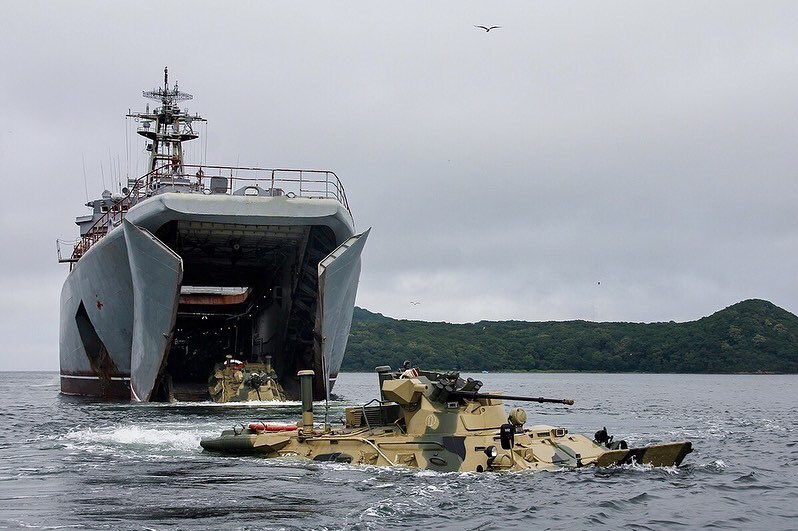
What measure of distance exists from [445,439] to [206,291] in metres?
34.8

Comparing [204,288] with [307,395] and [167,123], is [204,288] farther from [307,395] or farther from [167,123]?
[307,395]

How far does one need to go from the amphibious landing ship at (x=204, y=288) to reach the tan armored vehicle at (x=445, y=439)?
15.2 meters

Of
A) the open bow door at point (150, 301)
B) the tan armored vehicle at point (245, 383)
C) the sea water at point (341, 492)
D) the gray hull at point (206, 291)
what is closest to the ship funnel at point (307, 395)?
the sea water at point (341, 492)

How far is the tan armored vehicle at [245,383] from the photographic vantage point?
42625mm

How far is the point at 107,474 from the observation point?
21.1 m

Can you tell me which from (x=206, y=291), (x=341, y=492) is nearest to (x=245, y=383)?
(x=206, y=291)

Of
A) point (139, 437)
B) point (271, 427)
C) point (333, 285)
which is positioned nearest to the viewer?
point (271, 427)

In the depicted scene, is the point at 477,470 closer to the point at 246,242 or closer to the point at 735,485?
the point at 735,485

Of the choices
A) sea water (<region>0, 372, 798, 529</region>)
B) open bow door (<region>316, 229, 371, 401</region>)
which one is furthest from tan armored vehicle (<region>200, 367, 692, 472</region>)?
open bow door (<region>316, 229, 371, 401</region>)

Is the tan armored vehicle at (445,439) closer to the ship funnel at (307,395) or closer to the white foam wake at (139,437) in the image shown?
the ship funnel at (307,395)

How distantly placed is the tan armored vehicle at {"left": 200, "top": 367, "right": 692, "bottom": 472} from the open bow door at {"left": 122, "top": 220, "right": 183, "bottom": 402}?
52.5 feet

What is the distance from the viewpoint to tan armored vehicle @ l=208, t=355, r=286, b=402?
140ft

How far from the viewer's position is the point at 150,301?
128 ft

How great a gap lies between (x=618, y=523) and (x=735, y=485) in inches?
220
